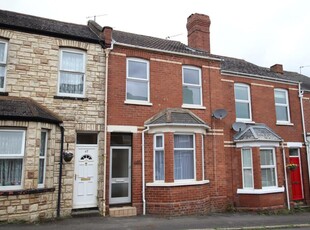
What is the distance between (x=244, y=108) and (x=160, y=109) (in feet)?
15.6

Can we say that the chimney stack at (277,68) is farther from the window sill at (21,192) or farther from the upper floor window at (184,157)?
the window sill at (21,192)

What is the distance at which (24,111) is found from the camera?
880cm

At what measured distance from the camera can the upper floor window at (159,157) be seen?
10773 mm

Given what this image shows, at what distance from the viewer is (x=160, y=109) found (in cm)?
1160

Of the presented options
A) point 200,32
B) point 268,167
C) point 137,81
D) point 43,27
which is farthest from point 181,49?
point 268,167

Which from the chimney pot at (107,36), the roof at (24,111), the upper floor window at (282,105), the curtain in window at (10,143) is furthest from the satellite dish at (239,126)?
the curtain in window at (10,143)

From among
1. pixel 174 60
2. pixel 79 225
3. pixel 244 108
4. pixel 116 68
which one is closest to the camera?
pixel 79 225

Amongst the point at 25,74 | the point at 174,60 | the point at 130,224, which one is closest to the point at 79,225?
the point at 130,224

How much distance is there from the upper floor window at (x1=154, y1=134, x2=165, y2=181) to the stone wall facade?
6.88 ft

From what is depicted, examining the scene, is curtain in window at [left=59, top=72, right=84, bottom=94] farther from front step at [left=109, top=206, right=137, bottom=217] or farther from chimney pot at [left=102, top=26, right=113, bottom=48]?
front step at [left=109, top=206, right=137, bottom=217]

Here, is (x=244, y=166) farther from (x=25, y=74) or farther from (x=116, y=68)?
(x=25, y=74)

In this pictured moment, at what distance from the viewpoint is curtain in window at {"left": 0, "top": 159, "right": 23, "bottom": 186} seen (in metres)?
8.49

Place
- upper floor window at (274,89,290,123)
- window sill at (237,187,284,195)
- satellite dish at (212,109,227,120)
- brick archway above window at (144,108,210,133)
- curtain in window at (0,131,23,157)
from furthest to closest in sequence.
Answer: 1. upper floor window at (274,89,290,123)
2. satellite dish at (212,109,227,120)
3. window sill at (237,187,284,195)
4. brick archway above window at (144,108,210,133)
5. curtain in window at (0,131,23,157)

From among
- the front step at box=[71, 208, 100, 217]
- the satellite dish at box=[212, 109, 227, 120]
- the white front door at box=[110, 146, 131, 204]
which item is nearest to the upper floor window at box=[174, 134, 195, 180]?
the satellite dish at box=[212, 109, 227, 120]
